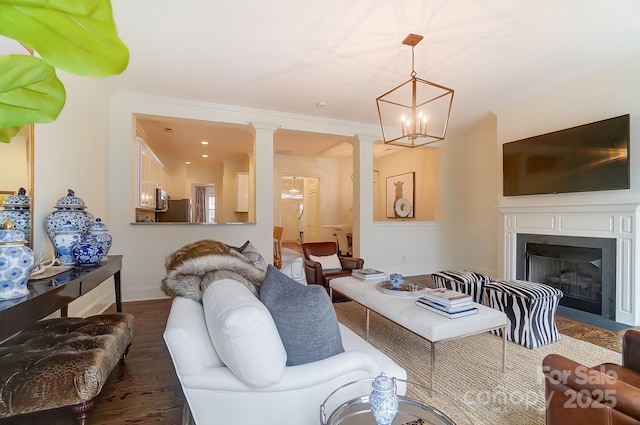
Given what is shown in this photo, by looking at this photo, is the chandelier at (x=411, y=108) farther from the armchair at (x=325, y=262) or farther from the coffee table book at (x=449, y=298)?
the armchair at (x=325, y=262)

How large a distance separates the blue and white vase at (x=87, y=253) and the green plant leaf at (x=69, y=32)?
240cm

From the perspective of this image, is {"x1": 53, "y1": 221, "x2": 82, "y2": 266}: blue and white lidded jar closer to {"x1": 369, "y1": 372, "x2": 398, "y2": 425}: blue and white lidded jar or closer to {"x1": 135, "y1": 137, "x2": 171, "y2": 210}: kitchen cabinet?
{"x1": 135, "y1": 137, "x2": 171, "y2": 210}: kitchen cabinet

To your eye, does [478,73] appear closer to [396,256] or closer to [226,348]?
[396,256]

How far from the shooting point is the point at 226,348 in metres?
1.12

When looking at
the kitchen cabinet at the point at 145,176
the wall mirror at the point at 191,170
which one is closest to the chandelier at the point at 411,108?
the wall mirror at the point at 191,170

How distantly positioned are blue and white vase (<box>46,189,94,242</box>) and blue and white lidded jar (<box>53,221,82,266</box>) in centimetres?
4

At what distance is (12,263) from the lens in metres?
1.27

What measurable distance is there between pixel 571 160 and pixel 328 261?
10.5 ft

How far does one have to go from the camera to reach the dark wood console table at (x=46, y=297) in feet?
3.86

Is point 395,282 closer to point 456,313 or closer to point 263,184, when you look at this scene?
point 456,313

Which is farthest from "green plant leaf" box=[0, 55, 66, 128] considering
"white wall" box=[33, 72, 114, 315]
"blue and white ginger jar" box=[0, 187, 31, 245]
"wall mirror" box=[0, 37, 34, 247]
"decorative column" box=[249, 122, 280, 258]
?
"decorative column" box=[249, 122, 280, 258]

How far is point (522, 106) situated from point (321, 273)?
3.61 metres

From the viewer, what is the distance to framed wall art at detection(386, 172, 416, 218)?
22.0ft

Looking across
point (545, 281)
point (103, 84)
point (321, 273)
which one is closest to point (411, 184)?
point (545, 281)
